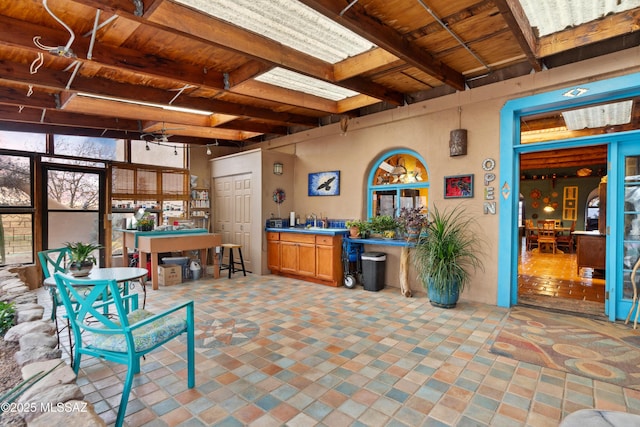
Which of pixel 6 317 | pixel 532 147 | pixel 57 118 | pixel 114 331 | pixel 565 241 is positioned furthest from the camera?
pixel 565 241

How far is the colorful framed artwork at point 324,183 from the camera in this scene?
6.16 metres

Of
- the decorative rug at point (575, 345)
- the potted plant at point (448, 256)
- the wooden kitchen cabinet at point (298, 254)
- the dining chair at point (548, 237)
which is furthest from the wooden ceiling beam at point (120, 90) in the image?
the dining chair at point (548, 237)

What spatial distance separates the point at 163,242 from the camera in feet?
17.6

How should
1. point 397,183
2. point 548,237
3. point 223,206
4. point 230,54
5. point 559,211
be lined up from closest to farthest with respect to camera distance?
1. point 230,54
2. point 397,183
3. point 223,206
4. point 548,237
5. point 559,211

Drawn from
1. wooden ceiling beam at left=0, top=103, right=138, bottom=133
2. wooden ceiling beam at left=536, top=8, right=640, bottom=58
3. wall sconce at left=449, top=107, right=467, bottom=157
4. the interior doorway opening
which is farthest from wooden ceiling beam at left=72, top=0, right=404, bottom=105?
the interior doorway opening

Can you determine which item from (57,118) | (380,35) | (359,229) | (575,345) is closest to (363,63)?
(380,35)

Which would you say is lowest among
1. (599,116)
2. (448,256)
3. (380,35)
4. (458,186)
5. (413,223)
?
(448,256)

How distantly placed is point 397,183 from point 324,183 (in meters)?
1.48

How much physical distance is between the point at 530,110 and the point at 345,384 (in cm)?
401

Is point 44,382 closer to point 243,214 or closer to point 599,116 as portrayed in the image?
point 243,214

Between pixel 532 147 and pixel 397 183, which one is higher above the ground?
pixel 532 147

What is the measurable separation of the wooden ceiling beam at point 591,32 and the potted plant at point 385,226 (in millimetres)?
2865

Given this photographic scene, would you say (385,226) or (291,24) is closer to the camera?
(291,24)

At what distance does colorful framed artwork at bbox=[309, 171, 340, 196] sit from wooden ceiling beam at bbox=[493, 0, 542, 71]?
3.44 metres
